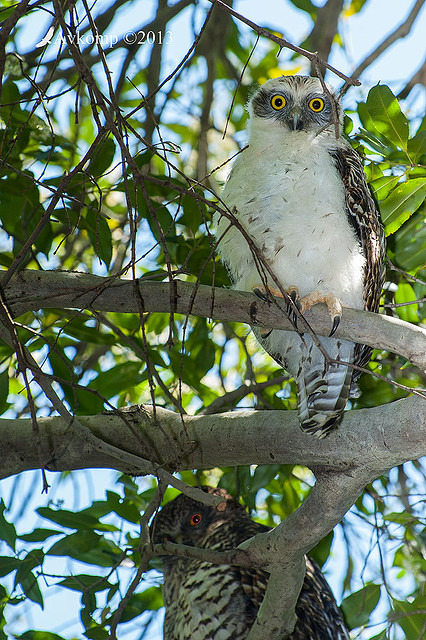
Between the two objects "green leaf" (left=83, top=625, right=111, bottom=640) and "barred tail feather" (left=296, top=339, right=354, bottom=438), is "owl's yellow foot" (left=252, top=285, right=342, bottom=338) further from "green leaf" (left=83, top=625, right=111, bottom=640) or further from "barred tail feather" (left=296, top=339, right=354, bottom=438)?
"green leaf" (left=83, top=625, right=111, bottom=640)

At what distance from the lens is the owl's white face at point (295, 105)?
3.04m

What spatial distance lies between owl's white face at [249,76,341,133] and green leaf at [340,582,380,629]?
79.2 inches

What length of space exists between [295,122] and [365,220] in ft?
1.91

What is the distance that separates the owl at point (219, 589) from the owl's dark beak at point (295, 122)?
1.66m

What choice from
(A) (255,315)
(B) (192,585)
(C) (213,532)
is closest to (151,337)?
(C) (213,532)

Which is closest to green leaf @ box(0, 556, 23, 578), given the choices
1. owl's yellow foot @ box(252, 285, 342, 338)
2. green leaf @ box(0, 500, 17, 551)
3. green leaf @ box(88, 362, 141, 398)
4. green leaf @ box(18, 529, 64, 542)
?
green leaf @ box(0, 500, 17, 551)

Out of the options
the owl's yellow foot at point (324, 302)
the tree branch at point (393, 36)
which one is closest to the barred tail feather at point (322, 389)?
the owl's yellow foot at point (324, 302)

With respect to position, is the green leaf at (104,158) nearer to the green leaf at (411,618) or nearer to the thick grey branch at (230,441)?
the thick grey branch at (230,441)

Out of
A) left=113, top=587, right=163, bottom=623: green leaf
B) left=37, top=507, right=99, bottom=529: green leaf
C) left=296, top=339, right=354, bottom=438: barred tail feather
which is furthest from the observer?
left=113, top=587, right=163, bottom=623: green leaf

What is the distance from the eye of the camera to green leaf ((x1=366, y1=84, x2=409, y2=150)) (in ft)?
8.28

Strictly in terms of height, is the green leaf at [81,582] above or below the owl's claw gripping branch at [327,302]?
below

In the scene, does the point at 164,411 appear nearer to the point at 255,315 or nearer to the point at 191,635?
the point at 255,315

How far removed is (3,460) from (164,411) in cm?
71

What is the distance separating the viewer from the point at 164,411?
2.85 m
